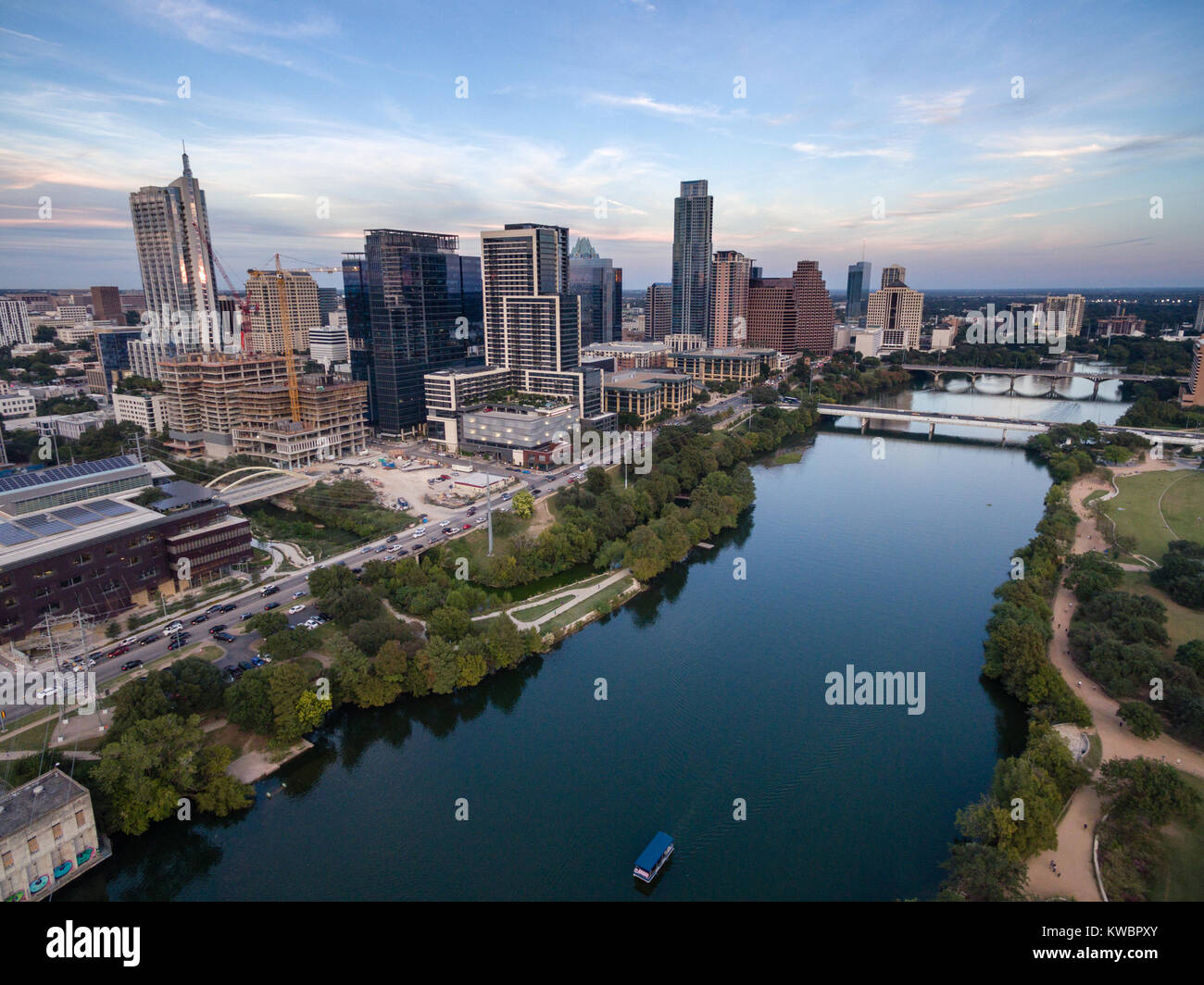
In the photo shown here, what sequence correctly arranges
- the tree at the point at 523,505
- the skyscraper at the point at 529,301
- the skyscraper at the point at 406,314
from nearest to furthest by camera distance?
the tree at the point at 523,505
the skyscraper at the point at 406,314
the skyscraper at the point at 529,301

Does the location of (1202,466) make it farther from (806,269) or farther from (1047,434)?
(806,269)

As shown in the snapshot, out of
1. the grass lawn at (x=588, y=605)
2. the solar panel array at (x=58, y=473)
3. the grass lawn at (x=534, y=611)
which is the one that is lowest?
the grass lawn at (x=588, y=605)

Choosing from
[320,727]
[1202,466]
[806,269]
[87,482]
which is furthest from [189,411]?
[806,269]

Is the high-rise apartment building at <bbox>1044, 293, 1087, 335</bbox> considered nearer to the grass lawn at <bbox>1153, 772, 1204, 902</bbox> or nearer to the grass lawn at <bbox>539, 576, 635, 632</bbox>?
the grass lawn at <bbox>539, 576, 635, 632</bbox>

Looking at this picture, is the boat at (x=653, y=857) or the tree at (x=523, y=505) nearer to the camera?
the boat at (x=653, y=857)

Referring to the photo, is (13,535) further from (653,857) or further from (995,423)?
(995,423)

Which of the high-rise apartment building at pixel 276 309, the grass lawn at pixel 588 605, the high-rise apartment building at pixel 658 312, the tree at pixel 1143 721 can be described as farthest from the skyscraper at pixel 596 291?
the tree at pixel 1143 721

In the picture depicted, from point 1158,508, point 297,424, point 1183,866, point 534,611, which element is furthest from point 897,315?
point 1183,866

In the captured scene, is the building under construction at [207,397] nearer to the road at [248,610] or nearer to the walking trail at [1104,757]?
the road at [248,610]
